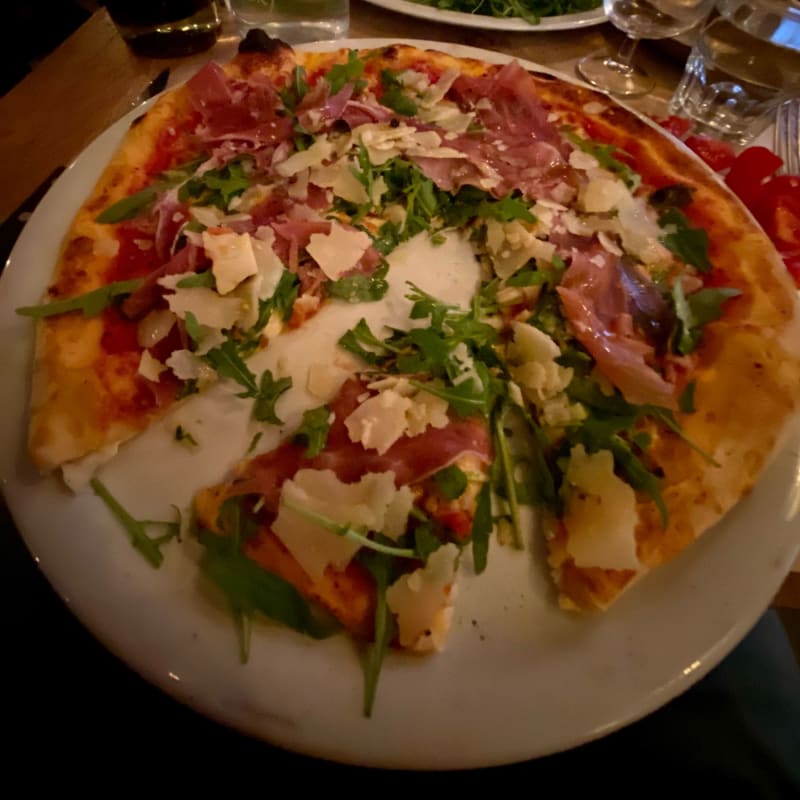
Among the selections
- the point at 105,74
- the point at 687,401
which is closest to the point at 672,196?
the point at 687,401

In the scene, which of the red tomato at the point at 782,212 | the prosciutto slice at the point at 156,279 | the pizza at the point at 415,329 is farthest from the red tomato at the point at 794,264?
the prosciutto slice at the point at 156,279

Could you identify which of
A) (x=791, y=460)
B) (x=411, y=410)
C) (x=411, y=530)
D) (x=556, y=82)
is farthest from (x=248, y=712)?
(x=556, y=82)

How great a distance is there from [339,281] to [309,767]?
37.2 inches

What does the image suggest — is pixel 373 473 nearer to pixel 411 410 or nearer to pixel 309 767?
pixel 411 410

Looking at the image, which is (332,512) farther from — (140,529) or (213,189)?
(213,189)

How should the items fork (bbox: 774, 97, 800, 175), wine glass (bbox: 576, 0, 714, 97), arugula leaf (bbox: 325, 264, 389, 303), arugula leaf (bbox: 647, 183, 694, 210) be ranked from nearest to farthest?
arugula leaf (bbox: 325, 264, 389, 303)
arugula leaf (bbox: 647, 183, 694, 210)
fork (bbox: 774, 97, 800, 175)
wine glass (bbox: 576, 0, 714, 97)

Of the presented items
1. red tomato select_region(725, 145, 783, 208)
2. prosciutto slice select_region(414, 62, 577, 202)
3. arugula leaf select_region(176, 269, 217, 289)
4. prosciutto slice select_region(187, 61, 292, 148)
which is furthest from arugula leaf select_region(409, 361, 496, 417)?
red tomato select_region(725, 145, 783, 208)

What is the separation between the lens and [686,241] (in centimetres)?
149

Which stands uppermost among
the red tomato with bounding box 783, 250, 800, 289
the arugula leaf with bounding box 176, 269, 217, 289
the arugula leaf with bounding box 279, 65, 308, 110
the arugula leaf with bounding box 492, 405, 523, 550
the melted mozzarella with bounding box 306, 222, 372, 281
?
the arugula leaf with bounding box 279, 65, 308, 110

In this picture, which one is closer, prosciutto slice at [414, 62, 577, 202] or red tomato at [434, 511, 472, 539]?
red tomato at [434, 511, 472, 539]

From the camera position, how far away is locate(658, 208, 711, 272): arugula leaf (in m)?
1.47

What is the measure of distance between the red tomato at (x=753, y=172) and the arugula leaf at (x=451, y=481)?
112 cm

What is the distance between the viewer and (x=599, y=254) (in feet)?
4.72

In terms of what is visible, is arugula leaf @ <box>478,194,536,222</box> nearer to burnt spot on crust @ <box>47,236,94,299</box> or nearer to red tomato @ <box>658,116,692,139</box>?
red tomato @ <box>658,116,692,139</box>
